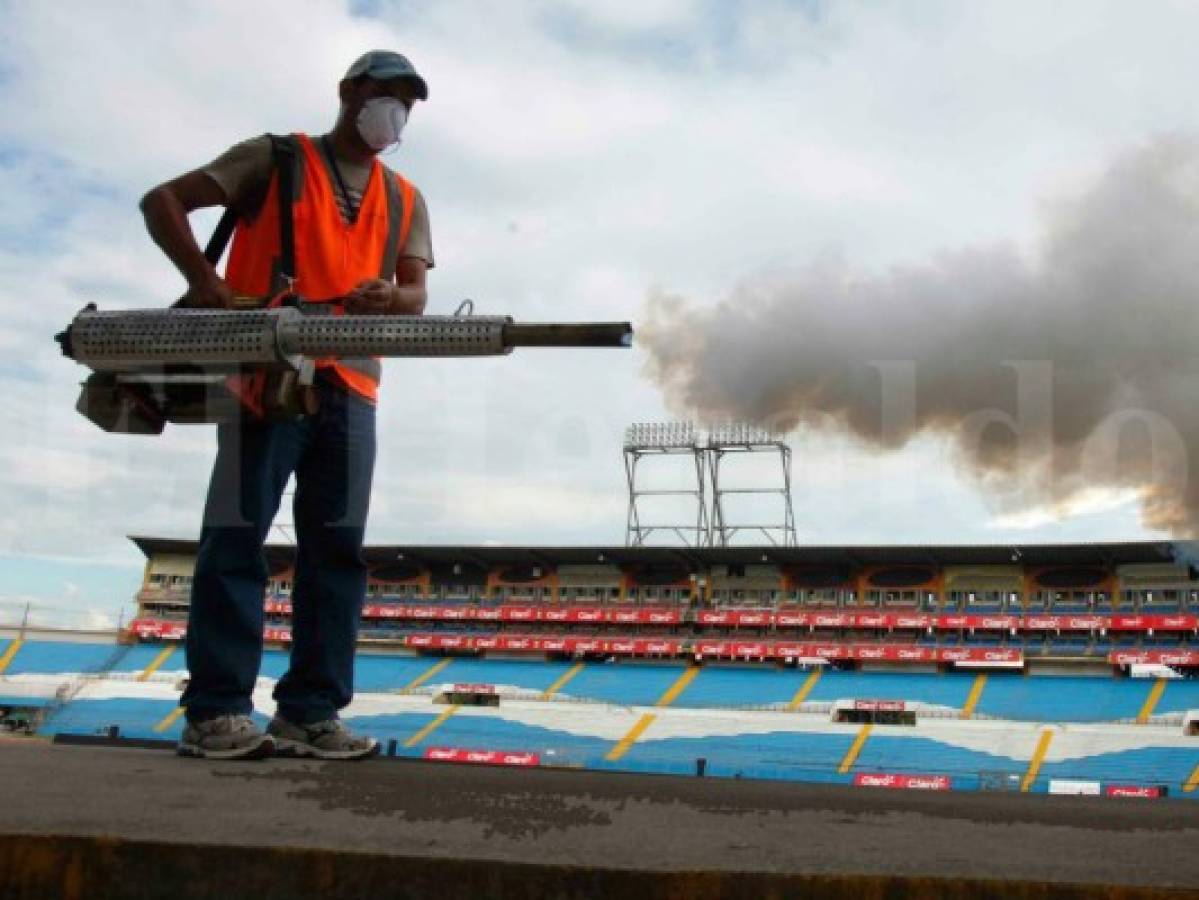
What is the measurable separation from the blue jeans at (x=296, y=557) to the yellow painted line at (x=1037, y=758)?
70.1ft

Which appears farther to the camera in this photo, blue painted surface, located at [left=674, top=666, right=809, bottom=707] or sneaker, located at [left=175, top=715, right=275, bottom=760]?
blue painted surface, located at [left=674, top=666, right=809, bottom=707]

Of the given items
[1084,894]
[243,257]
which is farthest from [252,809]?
[243,257]

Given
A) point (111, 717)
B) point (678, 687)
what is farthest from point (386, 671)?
point (678, 687)

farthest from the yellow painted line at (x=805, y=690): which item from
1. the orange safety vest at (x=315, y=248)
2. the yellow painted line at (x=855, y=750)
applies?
the orange safety vest at (x=315, y=248)

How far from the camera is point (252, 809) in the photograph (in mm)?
1579

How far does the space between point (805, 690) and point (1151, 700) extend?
1005 centimetres

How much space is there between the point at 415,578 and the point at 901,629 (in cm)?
2002

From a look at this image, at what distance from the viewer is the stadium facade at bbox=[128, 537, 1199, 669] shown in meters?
33.7

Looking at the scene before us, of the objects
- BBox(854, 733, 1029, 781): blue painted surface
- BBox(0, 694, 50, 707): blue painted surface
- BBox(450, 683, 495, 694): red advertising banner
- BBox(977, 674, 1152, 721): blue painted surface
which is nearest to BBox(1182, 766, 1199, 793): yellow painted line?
BBox(854, 733, 1029, 781): blue painted surface

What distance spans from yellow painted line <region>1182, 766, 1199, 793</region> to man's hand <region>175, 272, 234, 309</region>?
2310 centimetres

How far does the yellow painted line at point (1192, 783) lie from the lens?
20.9 m

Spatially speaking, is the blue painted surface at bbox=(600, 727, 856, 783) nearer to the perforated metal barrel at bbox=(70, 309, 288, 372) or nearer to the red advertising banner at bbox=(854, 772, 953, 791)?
the red advertising banner at bbox=(854, 772, 953, 791)

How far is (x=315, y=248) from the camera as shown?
11.0ft

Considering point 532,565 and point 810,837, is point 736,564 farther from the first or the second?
point 810,837
